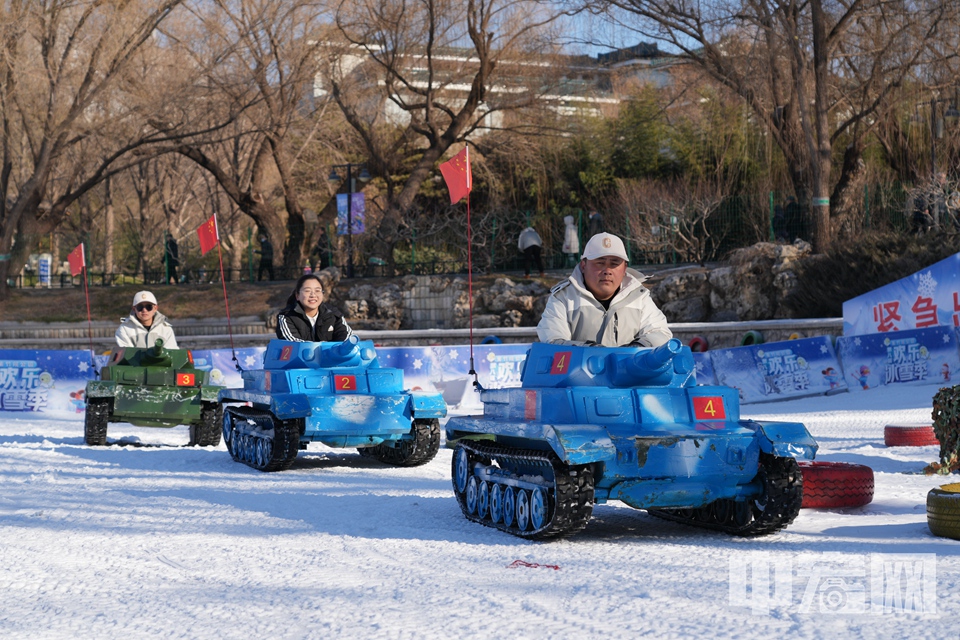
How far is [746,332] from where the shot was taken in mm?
22578

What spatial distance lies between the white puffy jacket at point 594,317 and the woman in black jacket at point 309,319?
482 centimetres

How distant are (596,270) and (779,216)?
2080cm

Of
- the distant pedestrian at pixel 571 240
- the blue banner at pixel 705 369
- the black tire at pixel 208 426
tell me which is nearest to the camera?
the black tire at pixel 208 426

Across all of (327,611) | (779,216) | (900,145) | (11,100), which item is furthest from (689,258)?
(327,611)

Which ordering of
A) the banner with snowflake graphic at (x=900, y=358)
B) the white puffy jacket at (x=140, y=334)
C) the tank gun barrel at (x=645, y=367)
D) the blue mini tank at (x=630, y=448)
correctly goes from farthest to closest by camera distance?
the banner with snowflake graphic at (x=900, y=358)
the white puffy jacket at (x=140, y=334)
the tank gun barrel at (x=645, y=367)
the blue mini tank at (x=630, y=448)

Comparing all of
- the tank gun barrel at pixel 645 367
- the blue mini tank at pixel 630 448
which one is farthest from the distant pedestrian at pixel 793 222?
the tank gun barrel at pixel 645 367

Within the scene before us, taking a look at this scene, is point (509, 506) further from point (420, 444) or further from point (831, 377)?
point (831, 377)

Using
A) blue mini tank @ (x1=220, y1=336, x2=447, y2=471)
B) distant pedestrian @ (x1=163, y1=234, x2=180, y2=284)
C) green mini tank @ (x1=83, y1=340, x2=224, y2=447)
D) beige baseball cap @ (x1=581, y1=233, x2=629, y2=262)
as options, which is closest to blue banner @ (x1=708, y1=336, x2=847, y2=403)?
blue mini tank @ (x1=220, y1=336, x2=447, y2=471)

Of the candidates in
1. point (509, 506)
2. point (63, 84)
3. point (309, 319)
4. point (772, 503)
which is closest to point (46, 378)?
point (309, 319)

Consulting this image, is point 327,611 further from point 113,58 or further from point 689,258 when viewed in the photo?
point 113,58

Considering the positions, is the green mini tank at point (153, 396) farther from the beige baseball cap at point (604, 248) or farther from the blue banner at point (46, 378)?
the beige baseball cap at point (604, 248)

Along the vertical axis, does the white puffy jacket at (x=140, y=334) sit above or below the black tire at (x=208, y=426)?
above

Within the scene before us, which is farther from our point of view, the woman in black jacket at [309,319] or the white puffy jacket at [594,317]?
the woman in black jacket at [309,319]

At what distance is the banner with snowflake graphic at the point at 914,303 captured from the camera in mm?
17969
